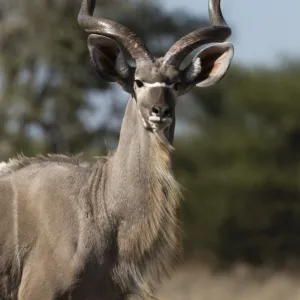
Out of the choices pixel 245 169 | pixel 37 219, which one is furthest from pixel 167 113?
pixel 245 169

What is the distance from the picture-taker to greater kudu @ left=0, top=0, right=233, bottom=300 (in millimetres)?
5855

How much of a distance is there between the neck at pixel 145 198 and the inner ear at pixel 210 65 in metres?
0.41

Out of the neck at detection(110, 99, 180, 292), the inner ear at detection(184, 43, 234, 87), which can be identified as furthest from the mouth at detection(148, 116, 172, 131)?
the inner ear at detection(184, 43, 234, 87)

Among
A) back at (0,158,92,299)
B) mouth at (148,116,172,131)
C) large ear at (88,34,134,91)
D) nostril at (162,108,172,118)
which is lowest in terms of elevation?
back at (0,158,92,299)

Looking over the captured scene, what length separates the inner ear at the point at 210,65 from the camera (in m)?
6.21

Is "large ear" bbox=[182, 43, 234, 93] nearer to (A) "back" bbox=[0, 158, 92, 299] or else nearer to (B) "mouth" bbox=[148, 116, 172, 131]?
(B) "mouth" bbox=[148, 116, 172, 131]

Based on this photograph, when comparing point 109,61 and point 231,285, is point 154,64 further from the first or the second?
point 231,285

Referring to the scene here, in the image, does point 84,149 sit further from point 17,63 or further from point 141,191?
point 141,191

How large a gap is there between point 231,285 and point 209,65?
37.2 ft

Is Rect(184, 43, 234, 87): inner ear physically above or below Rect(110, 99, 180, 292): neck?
above

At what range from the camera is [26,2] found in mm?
18094

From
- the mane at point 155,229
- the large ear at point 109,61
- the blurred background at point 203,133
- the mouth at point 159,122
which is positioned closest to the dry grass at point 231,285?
the blurred background at point 203,133

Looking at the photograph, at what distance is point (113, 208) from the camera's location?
606 cm

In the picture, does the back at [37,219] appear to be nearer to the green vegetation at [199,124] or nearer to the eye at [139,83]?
the eye at [139,83]
